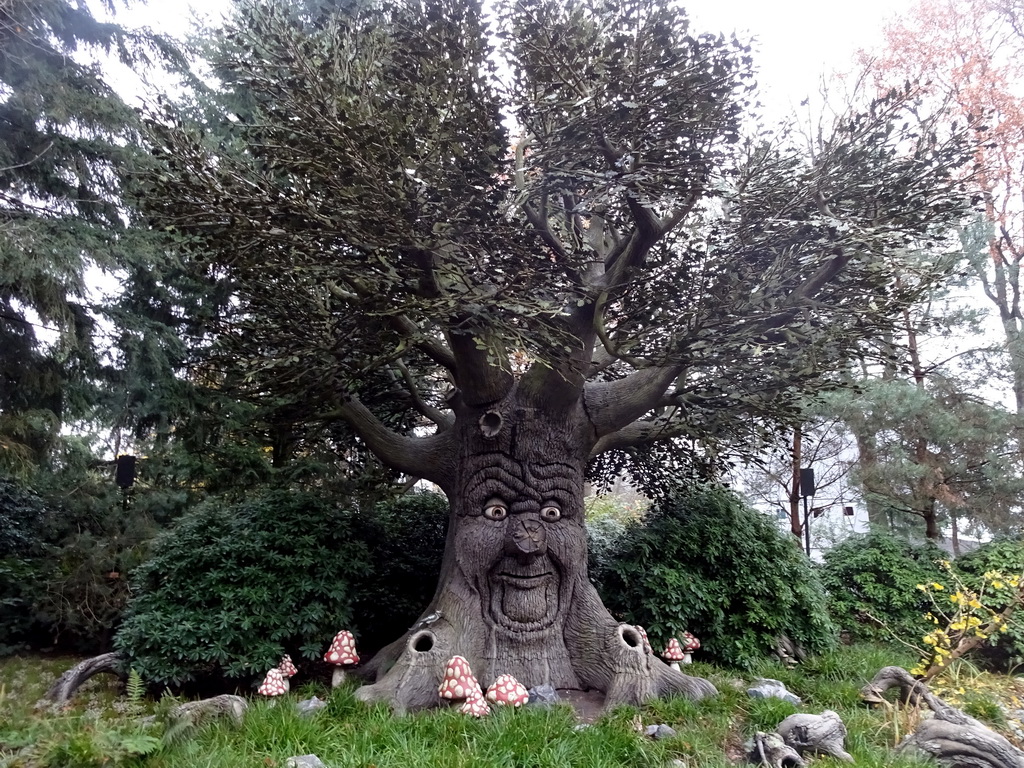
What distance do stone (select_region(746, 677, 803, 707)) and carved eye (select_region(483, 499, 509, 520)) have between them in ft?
7.10

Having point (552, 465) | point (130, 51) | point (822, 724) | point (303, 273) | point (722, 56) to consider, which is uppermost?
point (130, 51)

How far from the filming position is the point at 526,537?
4668mm

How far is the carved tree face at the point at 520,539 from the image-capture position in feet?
15.5

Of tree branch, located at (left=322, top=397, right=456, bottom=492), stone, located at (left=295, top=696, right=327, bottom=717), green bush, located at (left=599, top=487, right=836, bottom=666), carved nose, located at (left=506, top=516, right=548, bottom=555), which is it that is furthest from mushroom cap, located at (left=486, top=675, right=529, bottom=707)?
tree branch, located at (left=322, top=397, right=456, bottom=492)

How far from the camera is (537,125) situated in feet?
14.0

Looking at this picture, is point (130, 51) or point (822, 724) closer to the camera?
point (822, 724)

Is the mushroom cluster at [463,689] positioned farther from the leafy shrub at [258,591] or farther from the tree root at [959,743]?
the tree root at [959,743]

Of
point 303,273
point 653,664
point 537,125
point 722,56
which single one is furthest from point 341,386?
point 722,56

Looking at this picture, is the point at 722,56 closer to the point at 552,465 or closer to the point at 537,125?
the point at 537,125

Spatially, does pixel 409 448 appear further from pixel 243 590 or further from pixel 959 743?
pixel 959 743

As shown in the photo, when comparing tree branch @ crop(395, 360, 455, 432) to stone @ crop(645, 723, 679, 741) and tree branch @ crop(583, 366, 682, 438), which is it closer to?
tree branch @ crop(583, 366, 682, 438)

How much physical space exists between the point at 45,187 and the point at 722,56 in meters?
6.69

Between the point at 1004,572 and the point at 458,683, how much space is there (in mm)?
5765

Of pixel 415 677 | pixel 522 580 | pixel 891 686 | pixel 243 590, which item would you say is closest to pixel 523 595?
pixel 522 580
